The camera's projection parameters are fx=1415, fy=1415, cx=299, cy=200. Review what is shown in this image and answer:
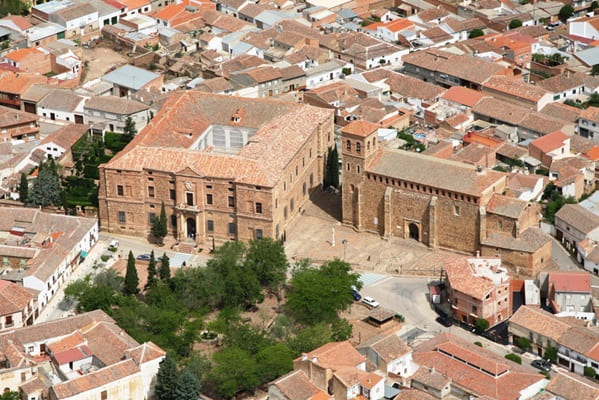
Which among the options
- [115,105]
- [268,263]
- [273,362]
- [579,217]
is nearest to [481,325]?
[579,217]

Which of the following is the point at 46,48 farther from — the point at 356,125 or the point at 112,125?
the point at 356,125

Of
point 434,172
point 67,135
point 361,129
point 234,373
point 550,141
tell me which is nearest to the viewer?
point 234,373

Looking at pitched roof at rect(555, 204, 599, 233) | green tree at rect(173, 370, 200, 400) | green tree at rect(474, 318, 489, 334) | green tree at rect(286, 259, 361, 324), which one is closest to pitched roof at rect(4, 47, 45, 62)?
green tree at rect(286, 259, 361, 324)

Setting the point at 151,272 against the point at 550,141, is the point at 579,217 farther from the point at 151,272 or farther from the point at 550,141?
the point at 151,272

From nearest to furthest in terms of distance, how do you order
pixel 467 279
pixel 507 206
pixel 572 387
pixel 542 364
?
pixel 572 387 → pixel 542 364 → pixel 467 279 → pixel 507 206

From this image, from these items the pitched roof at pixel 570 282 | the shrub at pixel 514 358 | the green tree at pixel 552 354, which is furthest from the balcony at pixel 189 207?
the green tree at pixel 552 354

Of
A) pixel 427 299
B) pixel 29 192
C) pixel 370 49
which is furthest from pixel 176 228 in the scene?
pixel 370 49
